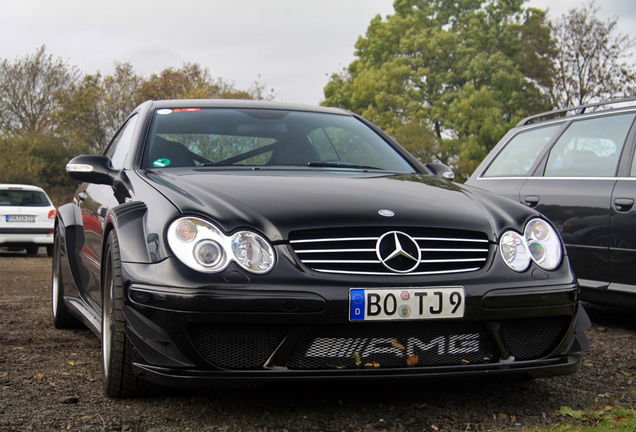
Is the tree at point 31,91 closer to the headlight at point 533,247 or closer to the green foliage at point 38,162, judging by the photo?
the green foliage at point 38,162

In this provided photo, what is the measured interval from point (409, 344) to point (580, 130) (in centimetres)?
362

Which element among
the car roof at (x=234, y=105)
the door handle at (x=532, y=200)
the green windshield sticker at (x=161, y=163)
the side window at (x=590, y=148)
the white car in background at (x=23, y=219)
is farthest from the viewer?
the white car in background at (x=23, y=219)

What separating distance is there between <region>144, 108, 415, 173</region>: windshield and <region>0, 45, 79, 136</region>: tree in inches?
1495

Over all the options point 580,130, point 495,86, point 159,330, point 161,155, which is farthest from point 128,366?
point 495,86

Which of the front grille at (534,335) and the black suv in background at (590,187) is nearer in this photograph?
the front grille at (534,335)

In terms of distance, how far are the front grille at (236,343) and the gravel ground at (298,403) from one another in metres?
0.27

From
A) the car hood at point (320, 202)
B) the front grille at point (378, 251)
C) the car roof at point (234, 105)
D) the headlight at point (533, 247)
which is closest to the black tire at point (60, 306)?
the car roof at point (234, 105)

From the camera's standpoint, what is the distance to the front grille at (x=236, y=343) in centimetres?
264

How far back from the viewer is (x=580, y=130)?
5684mm

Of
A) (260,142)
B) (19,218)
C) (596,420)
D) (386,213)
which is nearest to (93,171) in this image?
(260,142)

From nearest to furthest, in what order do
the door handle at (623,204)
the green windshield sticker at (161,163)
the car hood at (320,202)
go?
the car hood at (320,202), the green windshield sticker at (161,163), the door handle at (623,204)

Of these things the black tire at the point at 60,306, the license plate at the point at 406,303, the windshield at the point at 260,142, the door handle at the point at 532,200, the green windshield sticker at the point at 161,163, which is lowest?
the black tire at the point at 60,306

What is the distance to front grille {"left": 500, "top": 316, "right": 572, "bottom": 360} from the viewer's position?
2902mm

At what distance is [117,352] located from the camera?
9.68 feet
